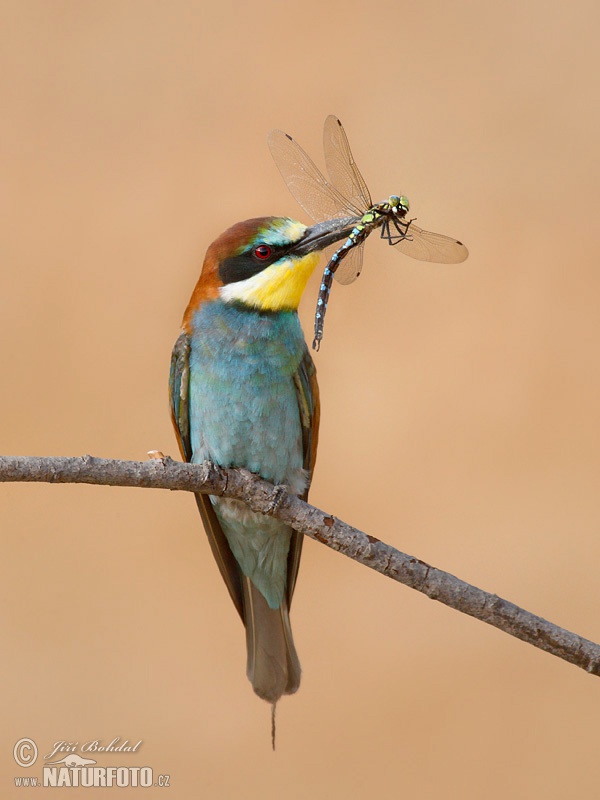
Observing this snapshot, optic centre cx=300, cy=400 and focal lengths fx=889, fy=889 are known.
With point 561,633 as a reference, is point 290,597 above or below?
above

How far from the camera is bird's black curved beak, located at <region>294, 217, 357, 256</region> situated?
1.30 meters

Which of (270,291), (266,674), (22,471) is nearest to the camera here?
(22,471)

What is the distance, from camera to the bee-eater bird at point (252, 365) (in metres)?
1.30

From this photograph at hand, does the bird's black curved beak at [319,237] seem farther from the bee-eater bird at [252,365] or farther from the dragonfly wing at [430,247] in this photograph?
the dragonfly wing at [430,247]

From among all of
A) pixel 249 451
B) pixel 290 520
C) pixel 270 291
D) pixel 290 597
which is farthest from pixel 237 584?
pixel 270 291

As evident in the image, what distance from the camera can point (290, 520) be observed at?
1.13m

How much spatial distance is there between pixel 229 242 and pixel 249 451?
12.3 inches

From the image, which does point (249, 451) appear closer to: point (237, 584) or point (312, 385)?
point (312, 385)

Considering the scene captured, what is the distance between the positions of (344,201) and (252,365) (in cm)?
35

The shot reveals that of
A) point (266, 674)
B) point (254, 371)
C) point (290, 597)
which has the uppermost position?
point (254, 371)

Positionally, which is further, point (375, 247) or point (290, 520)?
point (375, 247)

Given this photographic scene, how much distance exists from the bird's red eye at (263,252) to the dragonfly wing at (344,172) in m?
0.22

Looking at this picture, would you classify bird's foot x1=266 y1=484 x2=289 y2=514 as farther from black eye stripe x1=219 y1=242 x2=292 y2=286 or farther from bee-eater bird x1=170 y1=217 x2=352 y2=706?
black eye stripe x1=219 y1=242 x2=292 y2=286

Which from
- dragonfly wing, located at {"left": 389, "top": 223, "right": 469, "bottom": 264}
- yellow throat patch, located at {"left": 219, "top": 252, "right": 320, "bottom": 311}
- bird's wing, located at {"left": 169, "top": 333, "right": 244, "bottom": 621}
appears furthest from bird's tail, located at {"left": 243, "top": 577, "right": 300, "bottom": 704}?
dragonfly wing, located at {"left": 389, "top": 223, "right": 469, "bottom": 264}
